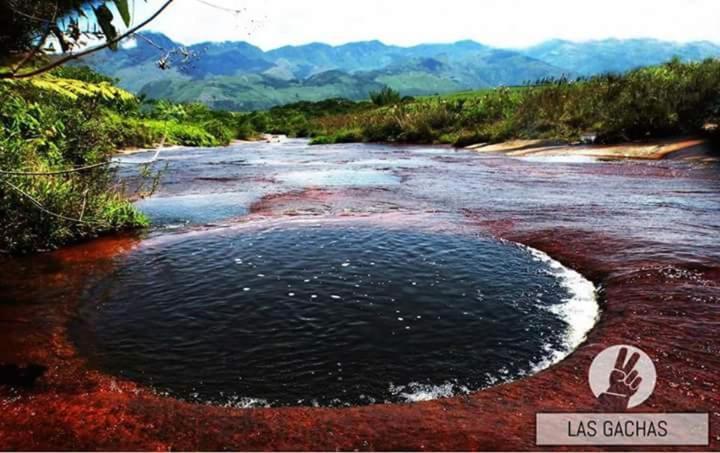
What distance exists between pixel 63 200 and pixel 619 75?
2735 cm

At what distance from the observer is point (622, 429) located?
3.93m

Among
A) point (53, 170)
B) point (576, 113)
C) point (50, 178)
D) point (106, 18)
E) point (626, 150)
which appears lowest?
point (626, 150)

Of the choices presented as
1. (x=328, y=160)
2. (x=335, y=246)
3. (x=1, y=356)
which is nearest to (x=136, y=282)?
(x=1, y=356)

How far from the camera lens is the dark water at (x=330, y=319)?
491 centimetres

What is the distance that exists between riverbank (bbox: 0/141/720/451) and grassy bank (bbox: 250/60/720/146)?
25.7ft

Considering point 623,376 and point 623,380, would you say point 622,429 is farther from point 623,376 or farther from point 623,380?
point 623,376

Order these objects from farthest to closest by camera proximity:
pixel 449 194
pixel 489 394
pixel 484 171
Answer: pixel 484 171, pixel 449 194, pixel 489 394

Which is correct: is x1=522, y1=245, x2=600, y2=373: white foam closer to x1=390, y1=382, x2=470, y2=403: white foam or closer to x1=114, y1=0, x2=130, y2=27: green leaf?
x1=390, y1=382, x2=470, y2=403: white foam

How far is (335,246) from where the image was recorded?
31.1 ft

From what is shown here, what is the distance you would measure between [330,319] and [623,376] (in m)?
3.17

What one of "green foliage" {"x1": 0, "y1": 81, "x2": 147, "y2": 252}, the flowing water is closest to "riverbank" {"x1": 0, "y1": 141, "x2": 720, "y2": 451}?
the flowing water

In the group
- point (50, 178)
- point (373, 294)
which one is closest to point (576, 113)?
point (373, 294)

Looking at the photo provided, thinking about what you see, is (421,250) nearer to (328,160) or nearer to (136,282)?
(136,282)
